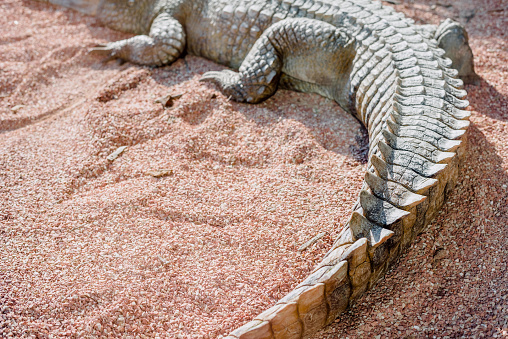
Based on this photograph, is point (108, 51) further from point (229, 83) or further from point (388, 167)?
point (388, 167)

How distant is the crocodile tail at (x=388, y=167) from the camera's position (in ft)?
6.73

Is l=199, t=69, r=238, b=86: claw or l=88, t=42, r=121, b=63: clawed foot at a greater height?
l=199, t=69, r=238, b=86: claw

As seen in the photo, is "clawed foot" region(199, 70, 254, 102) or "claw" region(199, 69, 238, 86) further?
"claw" region(199, 69, 238, 86)

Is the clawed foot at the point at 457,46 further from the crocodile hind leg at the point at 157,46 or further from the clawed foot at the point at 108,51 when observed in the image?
the clawed foot at the point at 108,51

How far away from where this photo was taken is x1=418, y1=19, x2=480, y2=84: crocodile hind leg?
3848 mm

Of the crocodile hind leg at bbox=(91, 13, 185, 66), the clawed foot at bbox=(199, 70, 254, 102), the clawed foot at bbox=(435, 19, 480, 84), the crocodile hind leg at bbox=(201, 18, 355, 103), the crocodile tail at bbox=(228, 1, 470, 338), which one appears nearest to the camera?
the crocodile tail at bbox=(228, 1, 470, 338)

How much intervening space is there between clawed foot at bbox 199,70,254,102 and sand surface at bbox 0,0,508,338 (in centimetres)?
8

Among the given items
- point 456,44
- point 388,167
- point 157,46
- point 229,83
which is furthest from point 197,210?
point 456,44

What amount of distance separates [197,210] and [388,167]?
4.05 feet

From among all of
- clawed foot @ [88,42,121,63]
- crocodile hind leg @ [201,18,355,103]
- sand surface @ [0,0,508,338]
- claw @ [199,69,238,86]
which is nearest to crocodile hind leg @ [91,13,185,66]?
clawed foot @ [88,42,121,63]

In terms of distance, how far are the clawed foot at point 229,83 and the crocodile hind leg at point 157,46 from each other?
1.93 feet

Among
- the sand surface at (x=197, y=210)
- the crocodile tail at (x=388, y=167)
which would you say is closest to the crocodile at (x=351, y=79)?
the crocodile tail at (x=388, y=167)

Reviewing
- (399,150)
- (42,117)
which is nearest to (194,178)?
→ (399,150)

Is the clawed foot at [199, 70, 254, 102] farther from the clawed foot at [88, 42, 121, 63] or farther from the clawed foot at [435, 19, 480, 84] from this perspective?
the clawed foot at [435, 19, 480, 84]
